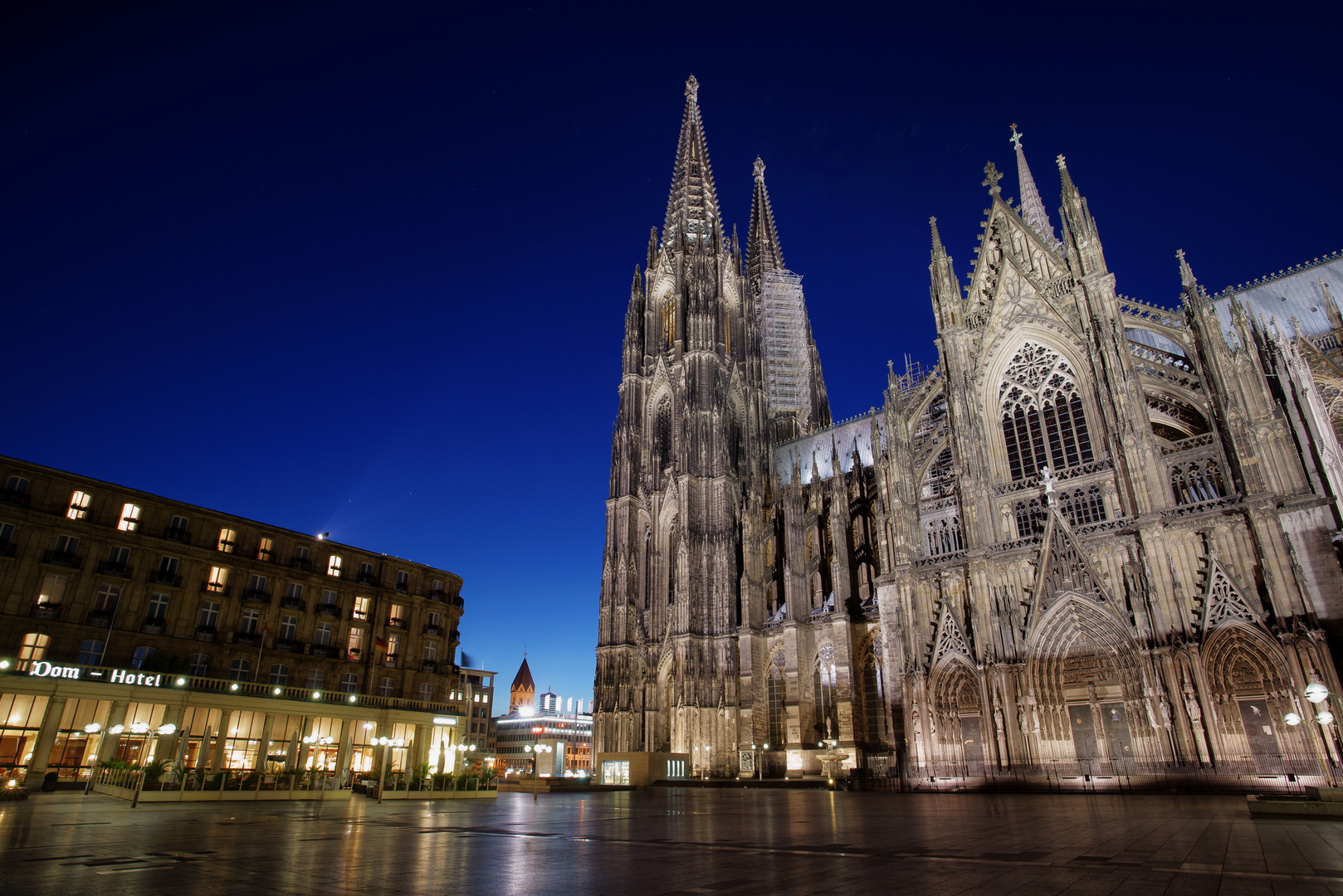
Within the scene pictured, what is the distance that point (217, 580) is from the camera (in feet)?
119

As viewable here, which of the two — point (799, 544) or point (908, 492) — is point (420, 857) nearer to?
point (908, 492)

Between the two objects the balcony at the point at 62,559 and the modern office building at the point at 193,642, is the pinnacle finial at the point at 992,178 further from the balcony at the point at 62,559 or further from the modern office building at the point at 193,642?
the balcony at the point at 62,559

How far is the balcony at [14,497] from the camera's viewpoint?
30641mm

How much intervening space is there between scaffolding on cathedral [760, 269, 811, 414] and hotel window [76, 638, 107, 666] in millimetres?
48108

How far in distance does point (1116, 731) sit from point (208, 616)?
39.9 metres

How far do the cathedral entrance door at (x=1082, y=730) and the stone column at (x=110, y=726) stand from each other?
121 ft

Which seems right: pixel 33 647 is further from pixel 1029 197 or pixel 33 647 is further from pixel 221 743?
pixel 1029 197

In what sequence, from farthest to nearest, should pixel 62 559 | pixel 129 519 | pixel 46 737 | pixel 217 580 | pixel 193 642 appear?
pixel 217 580
pixel 193 642
pixel 129 519
pixel 62 559
pixel 46 737

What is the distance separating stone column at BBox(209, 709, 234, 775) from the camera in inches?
1239

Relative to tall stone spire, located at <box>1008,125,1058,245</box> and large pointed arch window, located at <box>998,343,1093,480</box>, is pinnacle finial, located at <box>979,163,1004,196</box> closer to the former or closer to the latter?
large pointed arch window, located at <box>998,343,1093,480</box>

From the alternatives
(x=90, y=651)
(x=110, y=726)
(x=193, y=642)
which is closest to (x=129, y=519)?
(x=90, y=651)

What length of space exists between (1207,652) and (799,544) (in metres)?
23.3

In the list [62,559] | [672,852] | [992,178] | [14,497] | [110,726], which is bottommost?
[672,852]

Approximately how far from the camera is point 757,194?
7925 centimetres
